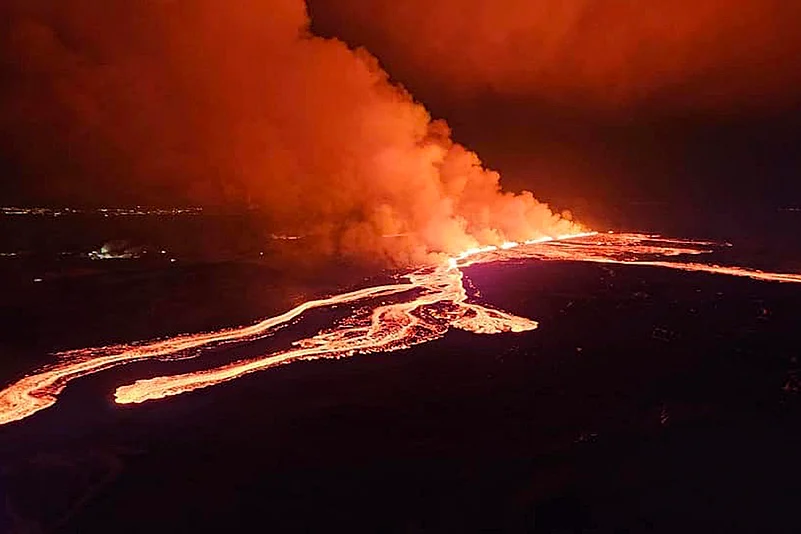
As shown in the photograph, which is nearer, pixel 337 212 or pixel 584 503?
pixel 584 503

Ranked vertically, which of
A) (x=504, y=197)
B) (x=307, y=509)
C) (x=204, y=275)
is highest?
(x=504, y=197)

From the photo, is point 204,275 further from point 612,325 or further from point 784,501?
point 784,501

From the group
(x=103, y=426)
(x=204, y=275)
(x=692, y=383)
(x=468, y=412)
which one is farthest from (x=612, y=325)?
(x=204, y=275)

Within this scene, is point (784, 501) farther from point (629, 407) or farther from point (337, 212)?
point (337, 212)

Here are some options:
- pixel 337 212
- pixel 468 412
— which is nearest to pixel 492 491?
pixel 468 412

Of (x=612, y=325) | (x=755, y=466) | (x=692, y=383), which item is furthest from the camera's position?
(x=612, y=325)

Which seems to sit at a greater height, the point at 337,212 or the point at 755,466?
the point at 337,212

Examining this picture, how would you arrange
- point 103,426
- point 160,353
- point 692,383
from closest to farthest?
point 103,426 → point 692,383 → point 160,353
